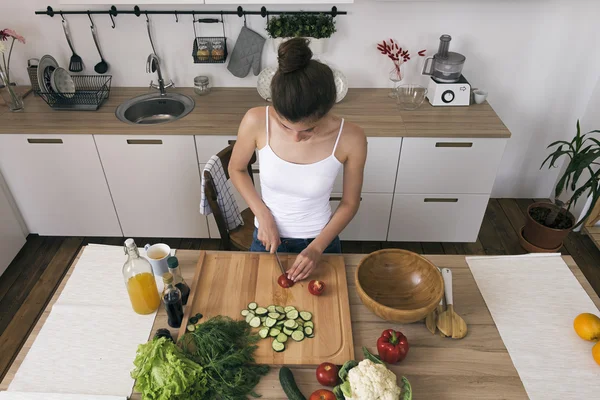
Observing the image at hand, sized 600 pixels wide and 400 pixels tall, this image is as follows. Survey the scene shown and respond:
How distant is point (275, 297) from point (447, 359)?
1.69ft

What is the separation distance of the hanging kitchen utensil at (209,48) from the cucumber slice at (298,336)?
1.83 meters

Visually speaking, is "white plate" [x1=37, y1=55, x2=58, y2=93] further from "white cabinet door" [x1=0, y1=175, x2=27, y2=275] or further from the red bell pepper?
the red bell pepper

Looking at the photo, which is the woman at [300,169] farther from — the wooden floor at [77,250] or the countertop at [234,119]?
the wooden floor at [77,250]

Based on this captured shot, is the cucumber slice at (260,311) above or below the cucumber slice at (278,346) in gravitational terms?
above

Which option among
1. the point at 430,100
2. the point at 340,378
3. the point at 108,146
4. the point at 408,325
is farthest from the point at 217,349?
the point at 430,100

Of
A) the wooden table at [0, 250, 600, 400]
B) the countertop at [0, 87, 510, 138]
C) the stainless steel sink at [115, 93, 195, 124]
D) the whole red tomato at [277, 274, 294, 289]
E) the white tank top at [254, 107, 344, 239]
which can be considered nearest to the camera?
the wooden table at [0, 250, 600, 400]

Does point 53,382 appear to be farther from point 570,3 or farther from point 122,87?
point 570,3

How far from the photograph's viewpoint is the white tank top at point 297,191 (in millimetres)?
1542

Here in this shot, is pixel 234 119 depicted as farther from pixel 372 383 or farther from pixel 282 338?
pixel 372 383

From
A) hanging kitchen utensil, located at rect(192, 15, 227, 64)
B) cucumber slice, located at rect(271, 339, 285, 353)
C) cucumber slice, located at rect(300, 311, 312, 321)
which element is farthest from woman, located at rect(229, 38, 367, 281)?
hanging kitchen utensil, located at rect(192, 15, 227, 64)

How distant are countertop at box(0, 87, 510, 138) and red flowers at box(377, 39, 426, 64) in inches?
9.5

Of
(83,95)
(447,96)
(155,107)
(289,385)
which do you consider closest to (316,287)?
(289,385)

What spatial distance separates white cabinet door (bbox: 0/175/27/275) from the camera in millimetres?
2598

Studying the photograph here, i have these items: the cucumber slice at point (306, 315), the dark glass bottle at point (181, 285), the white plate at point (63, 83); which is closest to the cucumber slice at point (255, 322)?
the cucumber slice at point (306, 315)
